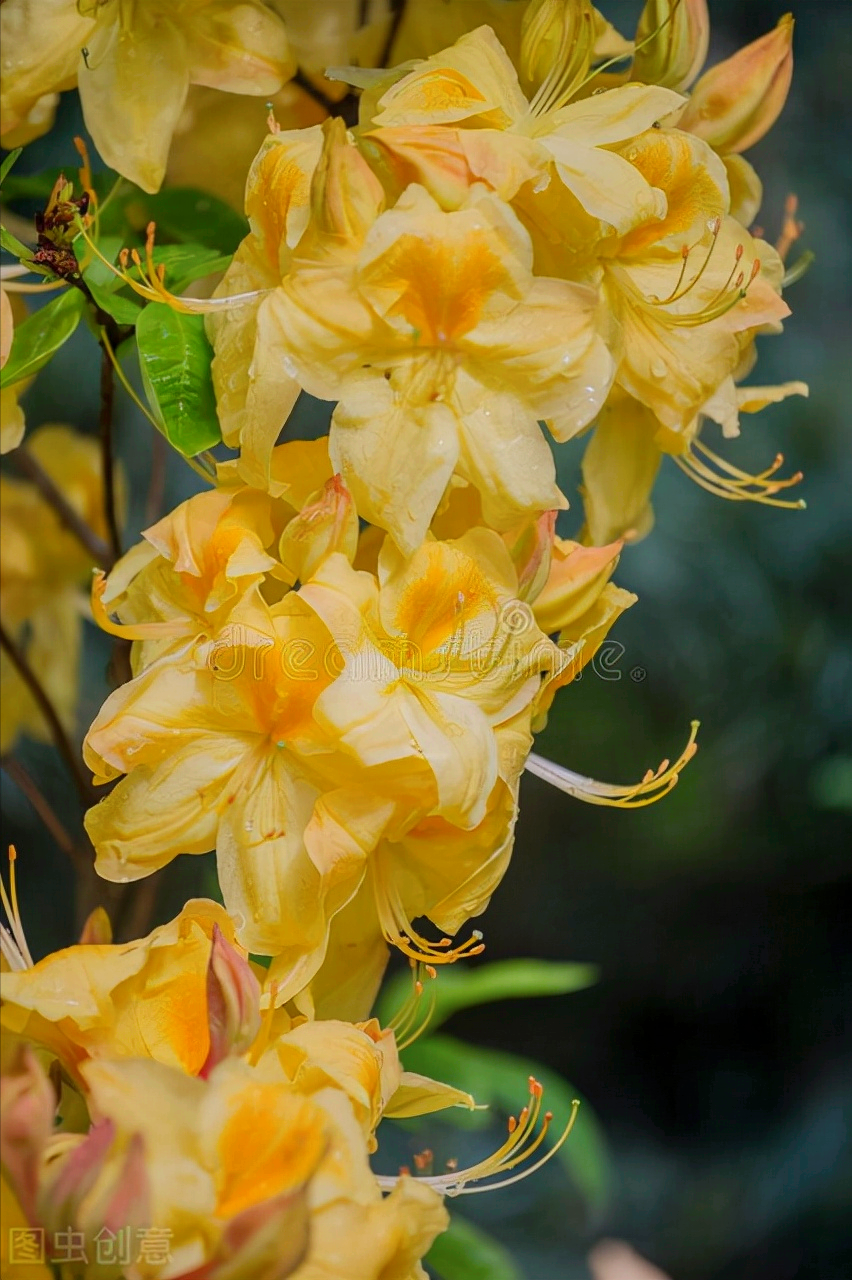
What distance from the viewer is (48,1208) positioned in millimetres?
324

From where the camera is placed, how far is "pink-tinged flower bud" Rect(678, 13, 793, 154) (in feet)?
1.62

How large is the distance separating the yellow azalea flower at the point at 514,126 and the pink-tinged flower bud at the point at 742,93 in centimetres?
5

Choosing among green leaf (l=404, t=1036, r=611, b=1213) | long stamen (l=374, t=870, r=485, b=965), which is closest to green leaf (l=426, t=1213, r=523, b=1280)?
green leaf (l=404, t=1036, r=611, b=1213)

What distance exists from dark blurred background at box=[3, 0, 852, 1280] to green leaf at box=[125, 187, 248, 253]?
508 mm

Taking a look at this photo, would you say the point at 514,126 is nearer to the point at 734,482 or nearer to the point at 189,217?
the point at 189,217

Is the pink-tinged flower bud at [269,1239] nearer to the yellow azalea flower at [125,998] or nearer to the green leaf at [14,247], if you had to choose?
the yellow azalea flower at [125,998]

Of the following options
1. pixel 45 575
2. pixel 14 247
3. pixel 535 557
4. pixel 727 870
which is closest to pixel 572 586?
pixel 535 557

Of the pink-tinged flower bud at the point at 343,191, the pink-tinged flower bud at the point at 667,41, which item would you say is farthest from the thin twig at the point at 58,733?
the pink-tinged flower bud at the point at 667,41

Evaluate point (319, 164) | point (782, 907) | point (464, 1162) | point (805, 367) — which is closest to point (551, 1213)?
point (464, 1162)

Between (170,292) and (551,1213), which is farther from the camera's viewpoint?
(551,1213)

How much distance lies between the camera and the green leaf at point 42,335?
45 cm

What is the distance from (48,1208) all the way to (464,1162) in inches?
31.9

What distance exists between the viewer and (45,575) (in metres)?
0.71

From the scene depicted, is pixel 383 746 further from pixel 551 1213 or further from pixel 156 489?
pixel 551 1213
